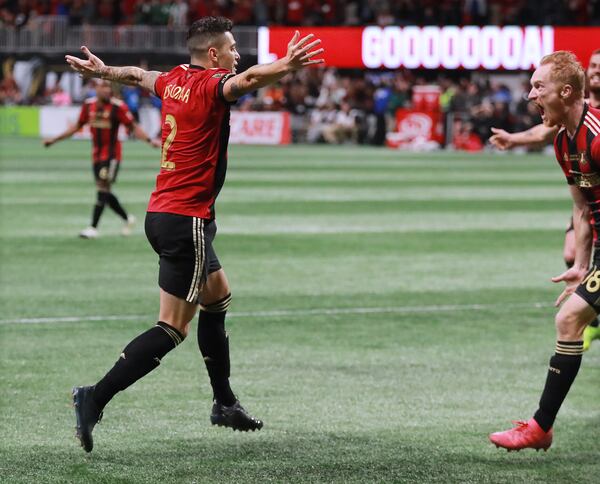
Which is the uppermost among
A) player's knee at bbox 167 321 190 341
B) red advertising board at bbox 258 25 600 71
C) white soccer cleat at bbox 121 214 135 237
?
red advertising board at bbox 258 25 600 71

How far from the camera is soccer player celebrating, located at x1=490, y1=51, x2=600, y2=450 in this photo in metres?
6.43

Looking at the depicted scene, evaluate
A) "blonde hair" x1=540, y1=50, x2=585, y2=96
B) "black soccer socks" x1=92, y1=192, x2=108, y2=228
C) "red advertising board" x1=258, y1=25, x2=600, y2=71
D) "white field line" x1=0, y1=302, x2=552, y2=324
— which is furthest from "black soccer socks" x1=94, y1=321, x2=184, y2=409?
"red advertising board" x1=258, y1=25, x2=600, y2=71

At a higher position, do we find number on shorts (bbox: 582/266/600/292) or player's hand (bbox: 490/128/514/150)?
player's hand (bbox: 490/128/514/150)

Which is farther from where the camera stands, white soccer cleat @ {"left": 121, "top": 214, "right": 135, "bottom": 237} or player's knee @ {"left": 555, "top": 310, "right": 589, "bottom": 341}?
white soccer cleat @ {"left": 121, "top": 214, "right": 135, "bottom": 237}

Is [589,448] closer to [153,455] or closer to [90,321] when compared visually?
[153,455]

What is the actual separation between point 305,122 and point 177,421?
37036 millimetres

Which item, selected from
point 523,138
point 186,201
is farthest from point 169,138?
point 523,138

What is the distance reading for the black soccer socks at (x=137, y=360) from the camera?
6441 millimetres

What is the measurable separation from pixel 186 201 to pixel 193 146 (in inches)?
11.4

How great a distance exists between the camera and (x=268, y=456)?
6.57 metres

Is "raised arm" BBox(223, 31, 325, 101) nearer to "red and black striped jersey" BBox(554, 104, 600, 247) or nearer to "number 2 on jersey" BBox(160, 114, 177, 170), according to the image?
"number 2 on jersey" BBox(160, 114, 177, 170)

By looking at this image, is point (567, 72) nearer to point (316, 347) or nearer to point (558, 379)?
point (558, 379)

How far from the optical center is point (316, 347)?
9.70 metres

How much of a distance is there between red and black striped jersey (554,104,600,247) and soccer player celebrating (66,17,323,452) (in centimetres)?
141
